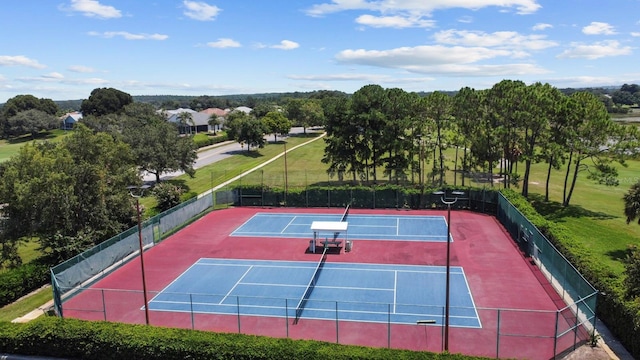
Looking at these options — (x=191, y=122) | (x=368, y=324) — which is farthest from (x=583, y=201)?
(x=191, y=122)

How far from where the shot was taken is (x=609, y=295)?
1864cm

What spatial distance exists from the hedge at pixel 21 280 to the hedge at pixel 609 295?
27498mm

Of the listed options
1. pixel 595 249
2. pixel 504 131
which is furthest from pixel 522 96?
pixel 595 249

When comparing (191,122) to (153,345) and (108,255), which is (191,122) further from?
(153,345)

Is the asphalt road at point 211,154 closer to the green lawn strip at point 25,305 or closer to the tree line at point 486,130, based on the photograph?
the tree line at point 486,130

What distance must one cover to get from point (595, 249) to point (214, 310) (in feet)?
80.7

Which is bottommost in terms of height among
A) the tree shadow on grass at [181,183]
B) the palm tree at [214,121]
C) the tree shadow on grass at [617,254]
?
the tree shadow on grass at [617,254]

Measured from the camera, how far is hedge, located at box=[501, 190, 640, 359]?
16.7 metres

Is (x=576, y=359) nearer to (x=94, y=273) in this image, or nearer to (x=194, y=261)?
(x=194, y=261)

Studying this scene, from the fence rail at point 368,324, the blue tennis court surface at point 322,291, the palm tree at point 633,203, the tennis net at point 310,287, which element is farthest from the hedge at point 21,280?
the palm tree at point 633,203

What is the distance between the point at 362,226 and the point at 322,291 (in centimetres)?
1286

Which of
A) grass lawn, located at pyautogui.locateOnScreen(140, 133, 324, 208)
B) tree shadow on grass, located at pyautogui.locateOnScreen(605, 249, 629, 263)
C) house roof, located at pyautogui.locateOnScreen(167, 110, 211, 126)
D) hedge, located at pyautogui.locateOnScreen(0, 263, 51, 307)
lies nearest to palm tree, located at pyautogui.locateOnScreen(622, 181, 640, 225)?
tree shadow on grass, located at pyautogui.locateOnScreen(605, 249, 629, 263)

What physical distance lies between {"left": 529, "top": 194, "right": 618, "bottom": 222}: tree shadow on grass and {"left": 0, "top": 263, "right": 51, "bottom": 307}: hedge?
3635cm

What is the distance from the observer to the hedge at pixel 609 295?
16.7m
